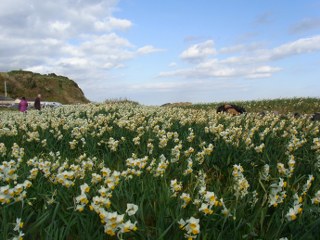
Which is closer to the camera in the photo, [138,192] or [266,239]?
[266,239]

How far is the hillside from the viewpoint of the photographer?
7212 centimetres

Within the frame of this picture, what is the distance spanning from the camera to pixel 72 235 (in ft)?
10.7

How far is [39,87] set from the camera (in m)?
75.9

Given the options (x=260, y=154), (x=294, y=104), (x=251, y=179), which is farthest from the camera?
(x=294, y=104)

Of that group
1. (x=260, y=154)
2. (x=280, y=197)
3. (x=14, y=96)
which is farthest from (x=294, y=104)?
(x=14, y=96)

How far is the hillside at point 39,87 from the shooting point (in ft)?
237

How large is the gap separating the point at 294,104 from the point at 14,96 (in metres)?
59.5

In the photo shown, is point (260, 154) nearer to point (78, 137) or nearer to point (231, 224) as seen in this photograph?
point (231, 224)

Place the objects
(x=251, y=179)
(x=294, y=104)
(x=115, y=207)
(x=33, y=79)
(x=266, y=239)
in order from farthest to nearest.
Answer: (x=33, y=79) → (x=294, y=104) → (x=251, y=179) → (x=115, y=207) → (x=266, y=239)

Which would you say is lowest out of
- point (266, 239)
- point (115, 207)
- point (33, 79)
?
point (266, 239)

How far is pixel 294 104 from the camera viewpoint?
25.3 metres

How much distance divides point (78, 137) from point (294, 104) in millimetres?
20961

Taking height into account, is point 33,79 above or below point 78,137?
above

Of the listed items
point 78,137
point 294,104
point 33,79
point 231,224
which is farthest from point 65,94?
point 231,224
